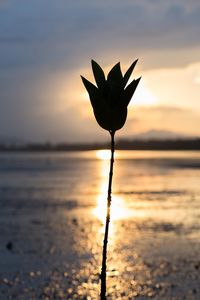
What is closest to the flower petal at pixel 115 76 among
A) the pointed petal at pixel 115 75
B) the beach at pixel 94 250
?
the pointed petal at pixel 115 75

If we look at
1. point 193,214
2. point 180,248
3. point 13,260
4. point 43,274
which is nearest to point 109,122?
point 43,274

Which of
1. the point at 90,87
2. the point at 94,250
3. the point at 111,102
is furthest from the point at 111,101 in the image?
the point at 94,250

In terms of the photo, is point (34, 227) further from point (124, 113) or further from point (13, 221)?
point (124, 113)

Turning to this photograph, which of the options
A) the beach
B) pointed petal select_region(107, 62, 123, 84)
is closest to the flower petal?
pointed petal select_region(107, 62, 123, 84)

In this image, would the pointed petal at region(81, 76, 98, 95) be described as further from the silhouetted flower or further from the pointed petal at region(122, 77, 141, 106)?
the pointed petal at region(122, 77, 141, 106)

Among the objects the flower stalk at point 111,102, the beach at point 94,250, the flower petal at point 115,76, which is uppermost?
the flower petal at point 115,76

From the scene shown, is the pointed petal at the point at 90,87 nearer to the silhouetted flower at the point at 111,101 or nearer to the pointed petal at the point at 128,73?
the silhouetted flower at the point at 111,101
